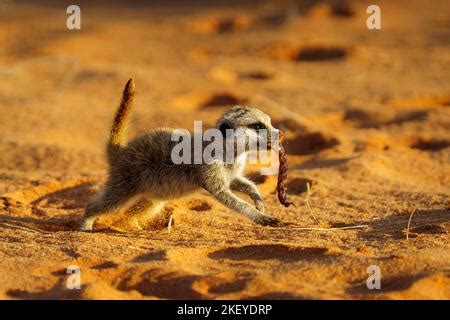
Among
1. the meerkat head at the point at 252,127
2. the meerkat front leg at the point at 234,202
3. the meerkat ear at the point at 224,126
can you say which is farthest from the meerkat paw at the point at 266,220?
the meerkat ear at the point at 224,126

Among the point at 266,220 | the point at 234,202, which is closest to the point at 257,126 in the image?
the point at 234,202

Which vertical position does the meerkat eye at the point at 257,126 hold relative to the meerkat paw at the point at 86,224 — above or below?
above

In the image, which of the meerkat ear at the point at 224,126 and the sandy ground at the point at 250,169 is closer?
the sandy ground at the point at 250,169

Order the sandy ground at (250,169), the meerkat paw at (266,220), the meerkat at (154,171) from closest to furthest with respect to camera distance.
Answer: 1. the sandy ground at (250,169)
2. the meerkat paw at (266,220)
3. the meerkat at (154,171)

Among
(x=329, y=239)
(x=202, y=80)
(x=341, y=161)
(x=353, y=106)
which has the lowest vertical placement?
(x=329, y=239)

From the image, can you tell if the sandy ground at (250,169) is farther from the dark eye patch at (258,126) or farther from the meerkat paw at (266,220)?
the dark eye patch at (258,126)
